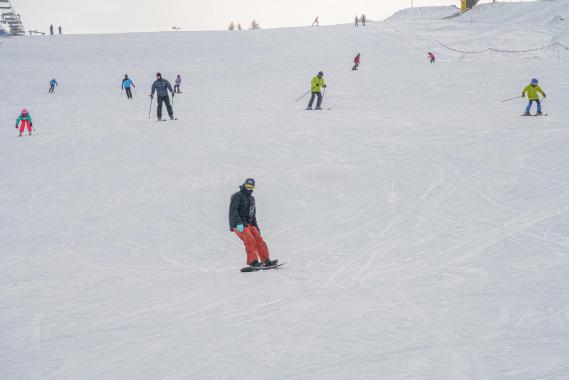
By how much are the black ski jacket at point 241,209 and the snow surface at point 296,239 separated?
0.67 metres

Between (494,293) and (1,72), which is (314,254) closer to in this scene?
(494,293)

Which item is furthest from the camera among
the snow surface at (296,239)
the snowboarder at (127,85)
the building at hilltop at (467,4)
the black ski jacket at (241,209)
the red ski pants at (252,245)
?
the building at hilltop at (467,4)

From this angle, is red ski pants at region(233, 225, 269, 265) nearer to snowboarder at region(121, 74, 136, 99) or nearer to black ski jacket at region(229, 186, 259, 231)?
black ski jacket at region(229, 186, 259, 231)

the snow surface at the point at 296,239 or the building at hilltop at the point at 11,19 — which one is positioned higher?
the building at hilltop at the point at 11,19

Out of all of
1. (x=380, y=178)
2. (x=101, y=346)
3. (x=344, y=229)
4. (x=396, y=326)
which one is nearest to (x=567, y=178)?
(x=380, y=178)

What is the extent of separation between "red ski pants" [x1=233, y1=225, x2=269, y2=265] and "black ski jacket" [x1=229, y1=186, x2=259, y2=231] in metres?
0.10

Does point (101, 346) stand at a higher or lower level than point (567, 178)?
lower

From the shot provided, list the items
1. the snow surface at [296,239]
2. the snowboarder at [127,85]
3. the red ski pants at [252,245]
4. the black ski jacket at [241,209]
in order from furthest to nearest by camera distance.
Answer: the snowboarder at [127,85], the red ski pants at [252,245], the black ski jacket at [241,209], the snow surface at [296,239]

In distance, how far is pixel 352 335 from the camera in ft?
16.5

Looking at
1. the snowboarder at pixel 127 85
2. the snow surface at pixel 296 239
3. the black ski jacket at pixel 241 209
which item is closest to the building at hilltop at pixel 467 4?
the snow surface at pixel 296 239

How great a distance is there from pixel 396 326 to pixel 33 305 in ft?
12.4

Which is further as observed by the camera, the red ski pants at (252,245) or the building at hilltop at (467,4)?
the building at hilltop at (467,4)

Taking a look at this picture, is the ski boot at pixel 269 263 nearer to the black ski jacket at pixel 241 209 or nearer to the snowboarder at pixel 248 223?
the snowboarder at pixel 248 223

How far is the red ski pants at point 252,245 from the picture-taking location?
7047 millimetres
